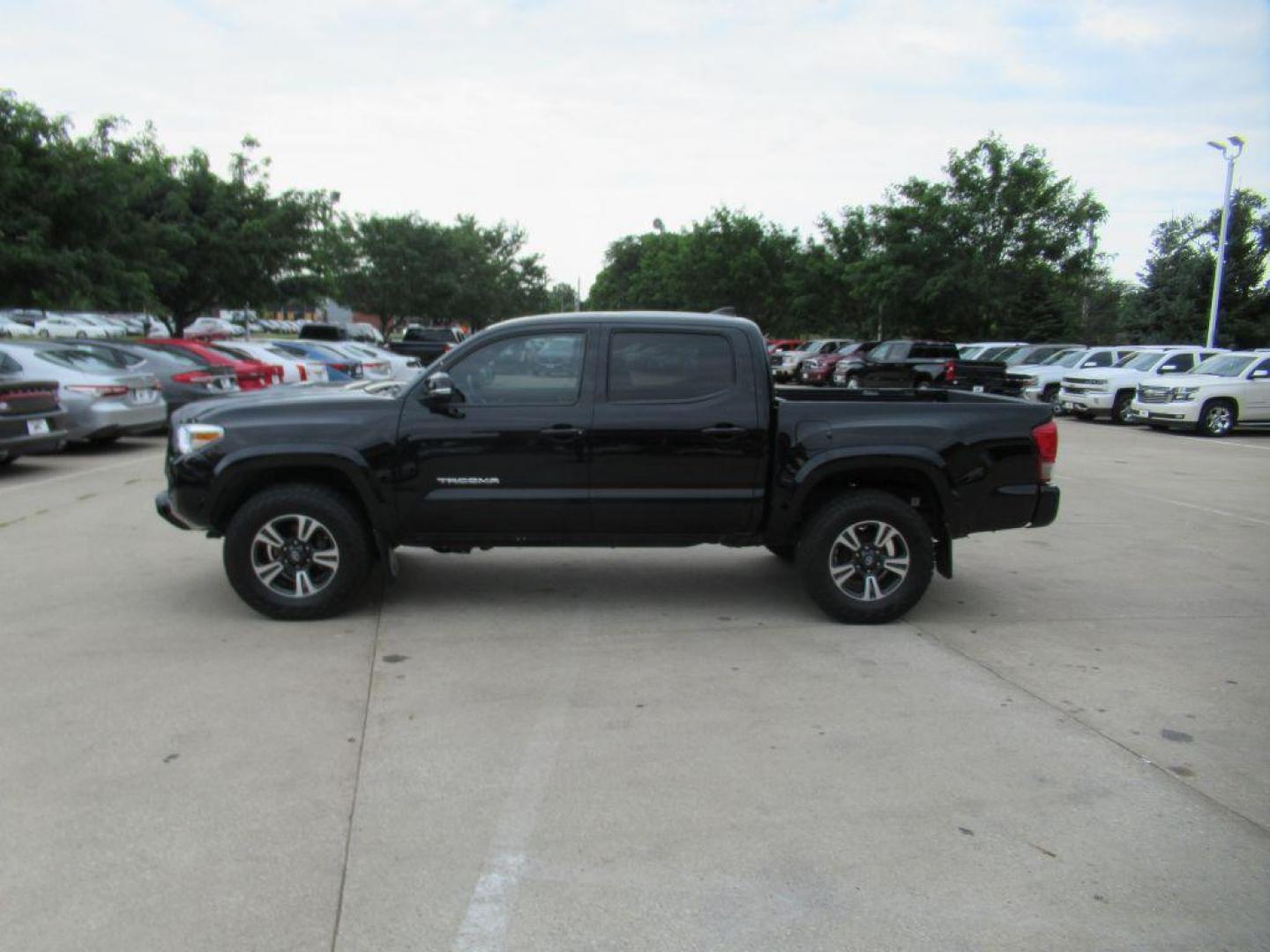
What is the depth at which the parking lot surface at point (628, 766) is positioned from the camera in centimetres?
309

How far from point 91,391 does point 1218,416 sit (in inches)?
780

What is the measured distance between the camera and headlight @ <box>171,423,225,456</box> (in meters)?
5.96

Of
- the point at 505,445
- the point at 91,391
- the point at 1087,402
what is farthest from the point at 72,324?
the point at 505,445

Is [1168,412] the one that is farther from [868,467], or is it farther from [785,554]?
[868,467]

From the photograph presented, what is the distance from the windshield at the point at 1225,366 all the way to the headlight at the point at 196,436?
2015cm

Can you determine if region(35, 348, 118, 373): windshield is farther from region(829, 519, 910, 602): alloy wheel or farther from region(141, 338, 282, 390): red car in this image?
region(829, 519, 910, 602): alloy wheel

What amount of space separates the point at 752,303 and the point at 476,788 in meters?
46.5

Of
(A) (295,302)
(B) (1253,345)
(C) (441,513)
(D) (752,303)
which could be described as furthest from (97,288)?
(B) (1253,345)

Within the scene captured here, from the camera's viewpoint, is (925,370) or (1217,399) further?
(925,370)

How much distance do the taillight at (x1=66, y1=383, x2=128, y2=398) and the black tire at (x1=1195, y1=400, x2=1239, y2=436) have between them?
19.1 m

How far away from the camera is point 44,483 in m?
11.4

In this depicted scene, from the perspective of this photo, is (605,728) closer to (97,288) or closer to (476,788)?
(476,788)

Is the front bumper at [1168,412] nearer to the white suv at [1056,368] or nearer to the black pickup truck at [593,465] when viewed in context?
the white suv at [1056,368]

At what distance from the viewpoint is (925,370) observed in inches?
960
